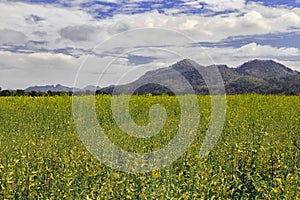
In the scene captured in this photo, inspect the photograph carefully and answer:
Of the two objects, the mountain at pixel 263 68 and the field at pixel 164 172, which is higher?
the mountain at pixel 263 68

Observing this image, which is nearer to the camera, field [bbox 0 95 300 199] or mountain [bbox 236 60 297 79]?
field [bbox 0 95 300 199]

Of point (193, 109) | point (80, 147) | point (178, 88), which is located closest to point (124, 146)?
point (80, 147)

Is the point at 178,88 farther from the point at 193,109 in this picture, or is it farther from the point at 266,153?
the point at 266,153

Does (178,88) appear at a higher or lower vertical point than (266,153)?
higher

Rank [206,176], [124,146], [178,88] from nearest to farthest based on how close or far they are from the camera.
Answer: [206,176]
[124,146]
[178,88]

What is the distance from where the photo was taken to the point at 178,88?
13.0 m

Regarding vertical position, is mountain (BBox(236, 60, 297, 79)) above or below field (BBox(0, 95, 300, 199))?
above

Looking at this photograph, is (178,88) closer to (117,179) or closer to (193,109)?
(193,109)

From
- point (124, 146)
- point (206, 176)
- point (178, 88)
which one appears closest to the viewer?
point (206, 176)

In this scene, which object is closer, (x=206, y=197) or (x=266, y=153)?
(x=206, y=197)

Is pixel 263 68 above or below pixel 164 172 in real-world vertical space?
above

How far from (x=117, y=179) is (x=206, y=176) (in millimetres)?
1177

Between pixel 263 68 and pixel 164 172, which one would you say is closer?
pixel 164 172

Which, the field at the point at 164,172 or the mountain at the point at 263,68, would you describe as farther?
the mountain at the point at 263,68
